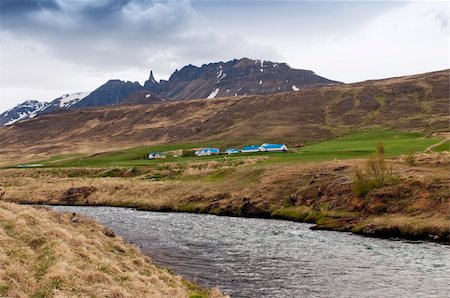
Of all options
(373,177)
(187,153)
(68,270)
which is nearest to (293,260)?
(68,270)

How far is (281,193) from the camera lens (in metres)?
75.1

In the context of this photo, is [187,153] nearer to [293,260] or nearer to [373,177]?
[373,177]

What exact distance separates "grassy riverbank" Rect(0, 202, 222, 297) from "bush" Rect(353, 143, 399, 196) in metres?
35.6

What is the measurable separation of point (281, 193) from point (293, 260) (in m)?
35.9

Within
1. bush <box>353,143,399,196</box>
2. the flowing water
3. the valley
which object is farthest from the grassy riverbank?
bush <box>353,143,399,196</box>

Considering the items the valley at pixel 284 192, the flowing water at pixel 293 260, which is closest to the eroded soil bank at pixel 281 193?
the valley at pixel 284 192

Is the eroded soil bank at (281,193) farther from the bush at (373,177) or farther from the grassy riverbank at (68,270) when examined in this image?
the grassy riverbank at (68,270)

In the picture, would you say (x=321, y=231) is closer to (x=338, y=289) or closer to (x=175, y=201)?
(x=338, y=289)

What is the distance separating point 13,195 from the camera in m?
108

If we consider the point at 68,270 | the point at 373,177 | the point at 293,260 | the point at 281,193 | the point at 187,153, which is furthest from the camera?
the point at 187,153

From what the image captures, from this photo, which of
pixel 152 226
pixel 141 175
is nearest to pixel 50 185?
pixel 141 175

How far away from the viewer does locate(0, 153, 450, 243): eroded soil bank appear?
178ft

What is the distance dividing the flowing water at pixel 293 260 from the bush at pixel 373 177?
9866 millimetres

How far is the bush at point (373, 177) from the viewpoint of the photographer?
62.9 metres
